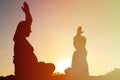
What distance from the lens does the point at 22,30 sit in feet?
180

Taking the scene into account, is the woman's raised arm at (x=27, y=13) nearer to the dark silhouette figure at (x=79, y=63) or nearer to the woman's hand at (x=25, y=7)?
the woman's hand at (x=25, y=7)

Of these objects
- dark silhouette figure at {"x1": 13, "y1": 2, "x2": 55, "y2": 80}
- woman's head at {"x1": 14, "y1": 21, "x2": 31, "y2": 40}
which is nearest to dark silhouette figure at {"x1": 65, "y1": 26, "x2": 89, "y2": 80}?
dark silhouette figure at {"x1": 13, "y1": 2, "x2": 55, "y2": 80}

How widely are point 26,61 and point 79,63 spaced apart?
16.1m

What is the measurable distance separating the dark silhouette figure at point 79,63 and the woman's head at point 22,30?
50.3ft

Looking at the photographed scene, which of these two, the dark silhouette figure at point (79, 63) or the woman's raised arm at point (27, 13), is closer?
the woman's raised arm at point (27, 13)

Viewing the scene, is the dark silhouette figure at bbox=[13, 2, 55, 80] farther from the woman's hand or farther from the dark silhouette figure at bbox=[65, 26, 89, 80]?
the dark silhouette figure at bbox=[65, 26, 89, 80]

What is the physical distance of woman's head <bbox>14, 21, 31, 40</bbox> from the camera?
2159 inches

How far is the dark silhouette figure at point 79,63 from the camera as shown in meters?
66.0

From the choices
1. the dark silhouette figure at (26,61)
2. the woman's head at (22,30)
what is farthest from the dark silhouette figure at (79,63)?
the woman's head at (22,30)

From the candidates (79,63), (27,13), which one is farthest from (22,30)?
(79,63)

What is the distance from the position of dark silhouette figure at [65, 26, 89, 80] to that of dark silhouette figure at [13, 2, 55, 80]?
1226cm

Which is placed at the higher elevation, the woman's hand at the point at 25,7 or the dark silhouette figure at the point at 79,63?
the woman's hand at the point at 25,7

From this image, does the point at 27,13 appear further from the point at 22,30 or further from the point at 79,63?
the point at 79,63

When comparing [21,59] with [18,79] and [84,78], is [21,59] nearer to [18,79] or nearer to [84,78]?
[18,79]
